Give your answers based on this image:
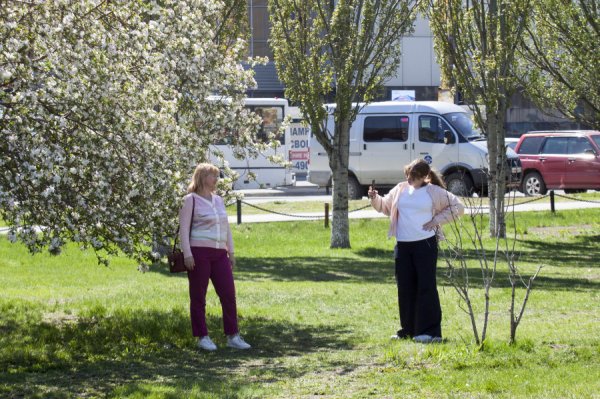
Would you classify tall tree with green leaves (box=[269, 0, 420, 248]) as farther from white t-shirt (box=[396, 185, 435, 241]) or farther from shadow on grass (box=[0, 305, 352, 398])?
white t-shirt (box=[396, 185, 435, 241])

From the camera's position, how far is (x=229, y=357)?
10398 mm

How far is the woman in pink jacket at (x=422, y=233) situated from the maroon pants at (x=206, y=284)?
1.44 metres

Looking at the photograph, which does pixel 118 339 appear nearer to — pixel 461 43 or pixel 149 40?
pixel 149 40

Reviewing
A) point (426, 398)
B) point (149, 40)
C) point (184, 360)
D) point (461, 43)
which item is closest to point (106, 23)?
point (149, 40)

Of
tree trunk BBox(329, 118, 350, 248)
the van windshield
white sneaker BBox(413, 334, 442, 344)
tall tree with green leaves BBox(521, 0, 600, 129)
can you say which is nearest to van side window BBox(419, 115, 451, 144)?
the van windshield

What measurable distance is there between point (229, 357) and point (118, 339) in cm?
142

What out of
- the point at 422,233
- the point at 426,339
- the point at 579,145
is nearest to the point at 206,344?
the point at 426,339

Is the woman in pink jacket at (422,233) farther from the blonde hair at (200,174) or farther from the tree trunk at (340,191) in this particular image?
A: the tree trunk at (340,191)

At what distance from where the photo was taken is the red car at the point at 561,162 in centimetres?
3331

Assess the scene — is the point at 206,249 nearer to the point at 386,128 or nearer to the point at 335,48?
the point at 335,48

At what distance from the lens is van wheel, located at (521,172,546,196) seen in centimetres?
3438

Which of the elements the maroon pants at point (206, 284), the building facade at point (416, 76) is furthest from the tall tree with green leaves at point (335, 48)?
the building facade at point (416, 76)

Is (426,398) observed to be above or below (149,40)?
below

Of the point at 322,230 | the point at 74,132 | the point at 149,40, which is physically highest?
the point at 149,40
